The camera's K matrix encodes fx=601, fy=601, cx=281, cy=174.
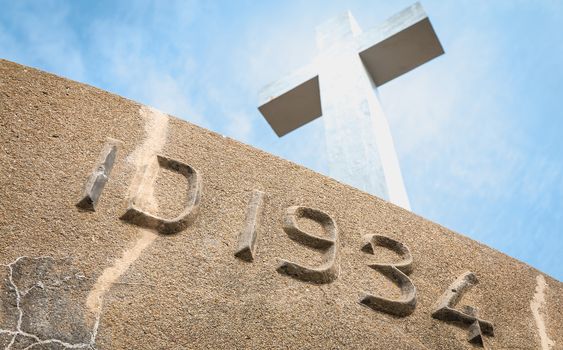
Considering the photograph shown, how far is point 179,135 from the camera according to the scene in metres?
2.01

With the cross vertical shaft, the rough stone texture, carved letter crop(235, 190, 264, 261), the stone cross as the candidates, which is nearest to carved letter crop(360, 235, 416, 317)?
the rough stone texture

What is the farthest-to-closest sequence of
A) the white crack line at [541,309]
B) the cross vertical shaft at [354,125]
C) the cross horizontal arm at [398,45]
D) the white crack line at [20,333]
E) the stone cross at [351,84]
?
the cross horizontal arm at [398,45], the stone cross at [351,84], the cross vertical shaft at [354,125], the white crack line at [541,309], the white crack line at [20,333]

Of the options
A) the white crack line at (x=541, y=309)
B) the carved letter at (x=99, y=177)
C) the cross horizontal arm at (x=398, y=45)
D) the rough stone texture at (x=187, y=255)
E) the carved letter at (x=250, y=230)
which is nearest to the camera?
the rough stone texture at (x=187, y=255)

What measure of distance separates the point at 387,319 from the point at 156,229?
760 millimetres

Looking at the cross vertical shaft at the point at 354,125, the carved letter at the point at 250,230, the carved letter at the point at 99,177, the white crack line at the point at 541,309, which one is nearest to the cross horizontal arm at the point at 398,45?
the cross vertical shaft at the point at 354,125

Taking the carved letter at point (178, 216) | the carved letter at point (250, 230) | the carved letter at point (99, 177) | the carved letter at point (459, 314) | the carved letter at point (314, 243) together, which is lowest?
the carved letter at point (459, 314)

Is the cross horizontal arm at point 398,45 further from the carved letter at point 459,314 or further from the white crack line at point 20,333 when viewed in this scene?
the white crack line at point 20,333

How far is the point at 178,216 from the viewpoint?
1.77 metres

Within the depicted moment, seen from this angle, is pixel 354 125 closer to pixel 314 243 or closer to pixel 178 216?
pixel 314 243

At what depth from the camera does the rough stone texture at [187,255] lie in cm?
150

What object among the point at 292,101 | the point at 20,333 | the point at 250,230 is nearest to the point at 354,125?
the point at 292,101

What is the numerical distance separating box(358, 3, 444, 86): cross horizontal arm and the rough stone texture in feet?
9.52

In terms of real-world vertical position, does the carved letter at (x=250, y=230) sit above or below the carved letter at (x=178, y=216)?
below

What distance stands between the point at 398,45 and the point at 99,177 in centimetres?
377
